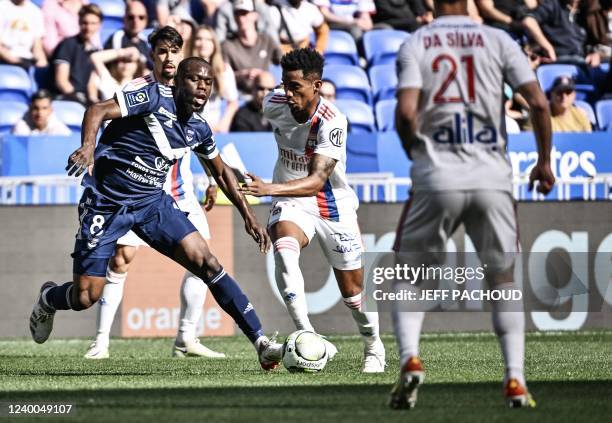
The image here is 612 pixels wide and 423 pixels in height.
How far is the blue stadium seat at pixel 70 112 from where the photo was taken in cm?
1556

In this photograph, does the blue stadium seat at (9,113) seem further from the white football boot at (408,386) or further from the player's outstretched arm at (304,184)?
the white football boot at (408,386)

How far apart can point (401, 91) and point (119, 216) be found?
10.5 feet

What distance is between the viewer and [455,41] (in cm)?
646

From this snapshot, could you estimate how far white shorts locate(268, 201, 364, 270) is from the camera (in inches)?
371

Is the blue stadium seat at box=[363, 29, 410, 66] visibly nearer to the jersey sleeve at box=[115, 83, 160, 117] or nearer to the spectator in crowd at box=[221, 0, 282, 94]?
the spectator in crowd at box=[221, 0, 282, 94]

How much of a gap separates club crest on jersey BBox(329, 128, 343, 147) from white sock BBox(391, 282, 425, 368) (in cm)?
268

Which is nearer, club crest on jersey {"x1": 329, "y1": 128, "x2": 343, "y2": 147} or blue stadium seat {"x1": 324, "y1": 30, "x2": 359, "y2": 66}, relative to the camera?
club crest on jersey {"x1": 329, "y1": 128, "x2": 343, "y2": 147}

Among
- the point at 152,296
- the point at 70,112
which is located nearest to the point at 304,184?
the point at 152,296

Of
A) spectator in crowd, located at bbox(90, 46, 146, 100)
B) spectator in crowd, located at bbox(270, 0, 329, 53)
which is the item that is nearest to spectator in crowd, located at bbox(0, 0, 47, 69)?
spectator in crowd, located at bbox(90, 46, 146, 100)

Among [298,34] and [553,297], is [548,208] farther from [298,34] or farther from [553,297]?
[298,34]

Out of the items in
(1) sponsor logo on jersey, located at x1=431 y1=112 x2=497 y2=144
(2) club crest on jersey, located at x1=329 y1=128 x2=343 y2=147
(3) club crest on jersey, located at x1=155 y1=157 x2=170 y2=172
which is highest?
(1) sponsor logo on jersey, located at x1=431 y1=112 x2=497 y2=144

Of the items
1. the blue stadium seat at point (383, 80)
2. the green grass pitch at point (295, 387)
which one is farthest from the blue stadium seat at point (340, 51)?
the green grass pitch at point (295, 387)

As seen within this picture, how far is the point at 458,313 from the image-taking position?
1443cm

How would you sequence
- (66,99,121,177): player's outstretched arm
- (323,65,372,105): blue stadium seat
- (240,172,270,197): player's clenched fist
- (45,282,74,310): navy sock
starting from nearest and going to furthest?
1. (240,172,270,197): player's clenched fist
2. (66,99,121,177): player's outstretched arm
3. (45,282,74,310): navy sock
4. (323,65,372,105): blue stadium seat
